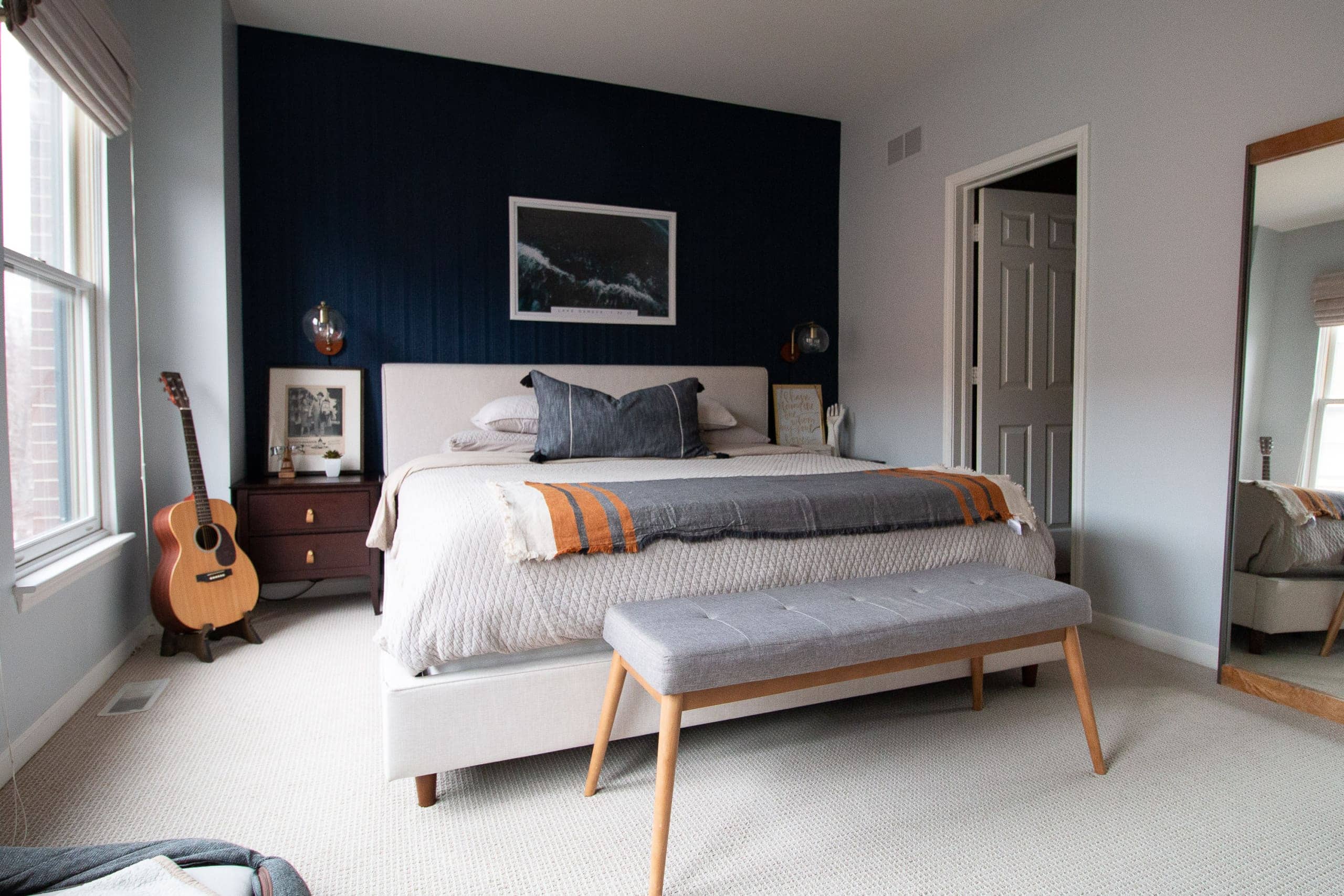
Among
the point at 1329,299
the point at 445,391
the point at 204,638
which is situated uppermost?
the point at 1329,299

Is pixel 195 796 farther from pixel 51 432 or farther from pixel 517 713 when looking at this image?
pixel 51 432

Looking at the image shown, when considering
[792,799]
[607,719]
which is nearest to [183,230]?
[607,719]

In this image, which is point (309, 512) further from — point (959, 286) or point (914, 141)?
point (914, 141)

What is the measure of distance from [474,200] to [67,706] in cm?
278

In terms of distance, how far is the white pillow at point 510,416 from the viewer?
358 cm

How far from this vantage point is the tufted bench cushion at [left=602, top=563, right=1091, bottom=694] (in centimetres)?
149

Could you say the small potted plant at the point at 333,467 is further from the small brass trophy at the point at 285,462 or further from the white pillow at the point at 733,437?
the white pillow at the point at 733,437

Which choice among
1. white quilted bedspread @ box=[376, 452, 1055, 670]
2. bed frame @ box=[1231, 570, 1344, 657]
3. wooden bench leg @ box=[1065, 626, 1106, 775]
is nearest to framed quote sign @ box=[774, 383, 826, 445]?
white quilted bedspread @ box=[376, 452, 1055, 670]

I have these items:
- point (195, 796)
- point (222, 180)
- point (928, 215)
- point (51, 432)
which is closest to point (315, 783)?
Answer: point (195, 796)

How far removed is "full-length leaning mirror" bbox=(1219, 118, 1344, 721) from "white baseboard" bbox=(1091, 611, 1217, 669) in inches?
4.4

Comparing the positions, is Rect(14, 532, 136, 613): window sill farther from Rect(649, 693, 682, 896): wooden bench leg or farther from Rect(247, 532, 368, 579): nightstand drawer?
Rect(649, 693, 682, 896): wooden bench leg

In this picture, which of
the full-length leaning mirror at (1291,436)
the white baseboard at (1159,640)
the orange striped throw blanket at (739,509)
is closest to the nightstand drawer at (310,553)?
the orange striped throw blanket at (739,509)

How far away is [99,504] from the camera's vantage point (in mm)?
2760

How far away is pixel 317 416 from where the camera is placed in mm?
3684
